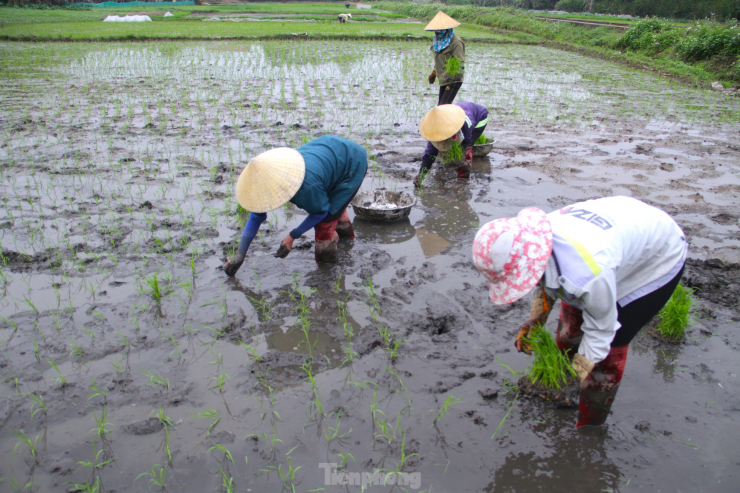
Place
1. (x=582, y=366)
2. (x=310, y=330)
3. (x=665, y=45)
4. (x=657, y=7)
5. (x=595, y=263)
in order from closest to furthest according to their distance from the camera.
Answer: (x=595, y=263) → (x=582, y=366) → (x=310, y=330) → (x=665, y=45) → (x=657, y=7)

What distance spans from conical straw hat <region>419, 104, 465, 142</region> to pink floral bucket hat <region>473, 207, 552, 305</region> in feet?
8.77

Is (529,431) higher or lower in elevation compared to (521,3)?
lower

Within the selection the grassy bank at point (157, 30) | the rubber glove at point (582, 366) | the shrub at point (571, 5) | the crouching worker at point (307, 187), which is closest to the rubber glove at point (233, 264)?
the crouching worker at point (307, 187)

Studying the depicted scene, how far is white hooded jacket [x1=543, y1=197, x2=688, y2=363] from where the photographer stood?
1.60 meters

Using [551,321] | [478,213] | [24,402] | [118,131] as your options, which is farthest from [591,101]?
[24,402]

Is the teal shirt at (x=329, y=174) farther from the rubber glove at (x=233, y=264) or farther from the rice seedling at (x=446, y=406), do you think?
the rice seedling at (x=446, y=406)

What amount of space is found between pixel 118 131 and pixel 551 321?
5903 millimetres

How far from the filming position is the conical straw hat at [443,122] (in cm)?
416

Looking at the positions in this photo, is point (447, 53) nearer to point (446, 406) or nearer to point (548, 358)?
point (548, 358)

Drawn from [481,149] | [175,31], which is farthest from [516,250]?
[175,31]

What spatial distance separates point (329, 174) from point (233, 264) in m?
0.90

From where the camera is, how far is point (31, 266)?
3.33 meters

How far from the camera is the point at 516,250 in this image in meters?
1.60

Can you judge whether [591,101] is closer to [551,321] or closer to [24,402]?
[551,321]
